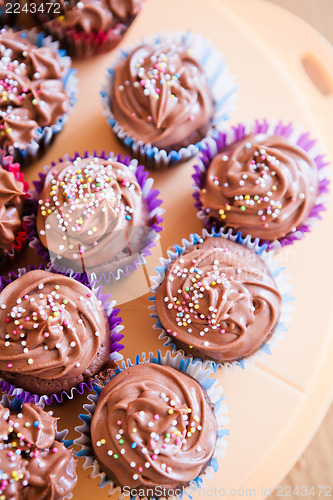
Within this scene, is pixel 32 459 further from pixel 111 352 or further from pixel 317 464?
pixel 317 464

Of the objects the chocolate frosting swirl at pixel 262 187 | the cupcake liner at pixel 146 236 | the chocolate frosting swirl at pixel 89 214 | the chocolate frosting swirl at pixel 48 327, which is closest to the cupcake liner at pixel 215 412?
the chocolate frosting swirl at pixel 48 327

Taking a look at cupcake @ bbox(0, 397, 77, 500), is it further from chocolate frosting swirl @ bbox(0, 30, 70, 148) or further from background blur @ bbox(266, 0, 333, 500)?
background blur @ bbox(266, 0, 333, 500)

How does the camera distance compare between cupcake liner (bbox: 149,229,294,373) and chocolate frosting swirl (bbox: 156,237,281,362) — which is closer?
chocolate frosting swirl (bbox: 156,237,281,362)

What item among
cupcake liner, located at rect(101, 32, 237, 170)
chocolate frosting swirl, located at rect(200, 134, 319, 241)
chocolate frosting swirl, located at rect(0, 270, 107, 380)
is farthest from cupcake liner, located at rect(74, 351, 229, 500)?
cupcake liner, located at rect(101, 32, 237, 170)

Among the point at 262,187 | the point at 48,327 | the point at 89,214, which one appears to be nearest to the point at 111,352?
the point at 48,327

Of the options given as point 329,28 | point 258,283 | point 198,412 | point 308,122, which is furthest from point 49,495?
point 329,28

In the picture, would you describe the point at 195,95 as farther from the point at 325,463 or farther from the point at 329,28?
the point at 325,463
